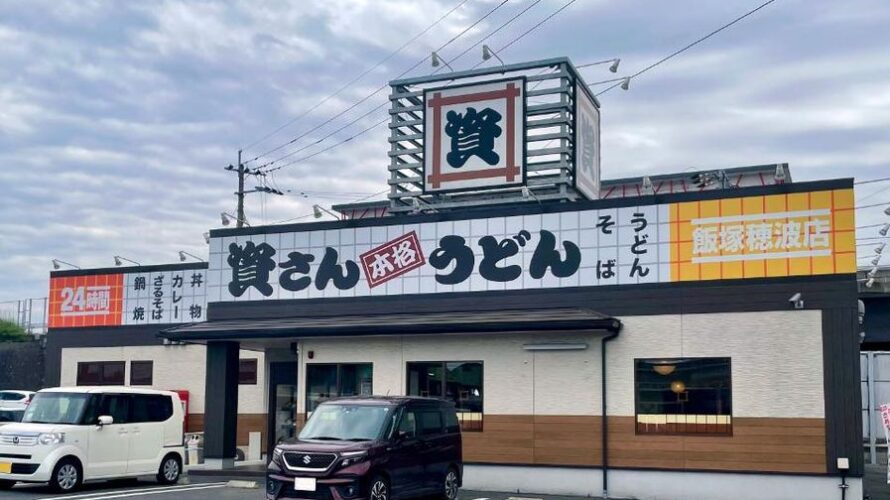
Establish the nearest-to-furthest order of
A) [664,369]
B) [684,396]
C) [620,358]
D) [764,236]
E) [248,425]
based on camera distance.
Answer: [764,236] → [684,396] → [664,369] → [620,358] → [248,425]

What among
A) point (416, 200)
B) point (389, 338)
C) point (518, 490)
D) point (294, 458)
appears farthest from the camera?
point (416, 200)

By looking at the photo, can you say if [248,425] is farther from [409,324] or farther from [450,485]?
[450,485]

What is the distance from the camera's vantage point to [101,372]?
98.0 feet

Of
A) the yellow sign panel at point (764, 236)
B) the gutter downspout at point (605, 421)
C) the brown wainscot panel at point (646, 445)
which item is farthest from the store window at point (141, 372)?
the yellow sign panel at point (764, 236)

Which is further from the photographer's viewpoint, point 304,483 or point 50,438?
point 50,438

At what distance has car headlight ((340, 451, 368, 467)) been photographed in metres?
13.7

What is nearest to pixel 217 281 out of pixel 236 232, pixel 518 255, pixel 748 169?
pixel 236 232

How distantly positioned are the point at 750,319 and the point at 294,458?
8.40 m

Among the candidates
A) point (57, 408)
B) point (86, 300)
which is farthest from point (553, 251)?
point (86, 300)

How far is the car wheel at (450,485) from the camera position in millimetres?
15859

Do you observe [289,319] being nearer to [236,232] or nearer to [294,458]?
[236,232]

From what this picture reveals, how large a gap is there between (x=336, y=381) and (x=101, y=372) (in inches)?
480

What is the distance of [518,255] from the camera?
19578 mm

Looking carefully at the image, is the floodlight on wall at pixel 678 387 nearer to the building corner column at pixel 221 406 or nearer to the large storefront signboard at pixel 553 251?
the large storefront signboard at pixel 553 251
